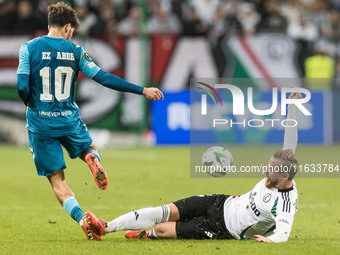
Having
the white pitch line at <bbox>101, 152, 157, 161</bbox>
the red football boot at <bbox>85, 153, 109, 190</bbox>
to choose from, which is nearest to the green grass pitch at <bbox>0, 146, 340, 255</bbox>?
the white pitch line at <bbox>101, 152, 157, 161</bbox>

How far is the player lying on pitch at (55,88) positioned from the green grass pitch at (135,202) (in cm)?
60

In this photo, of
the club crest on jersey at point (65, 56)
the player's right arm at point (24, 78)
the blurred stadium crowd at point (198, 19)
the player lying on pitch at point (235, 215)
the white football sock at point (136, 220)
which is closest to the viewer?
the player lying on pitch at point (235, 215)

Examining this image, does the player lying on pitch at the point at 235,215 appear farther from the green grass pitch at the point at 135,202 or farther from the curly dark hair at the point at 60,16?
the curly dark hair at the point at 60,16

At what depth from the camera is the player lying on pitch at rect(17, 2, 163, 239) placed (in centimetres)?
662

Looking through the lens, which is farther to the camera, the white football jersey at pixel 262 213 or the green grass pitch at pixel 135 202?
the green grass pitch at pixel 135 202

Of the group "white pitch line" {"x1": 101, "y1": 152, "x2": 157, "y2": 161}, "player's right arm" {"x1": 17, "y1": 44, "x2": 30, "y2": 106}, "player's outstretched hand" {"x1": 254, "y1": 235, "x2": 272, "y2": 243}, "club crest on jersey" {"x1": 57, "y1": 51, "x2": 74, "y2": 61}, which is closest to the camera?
"player's outstretched hand" {"x1": 254, "y1": 235, "x2": 272, "y2": 243}

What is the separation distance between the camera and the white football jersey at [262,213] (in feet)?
20.1

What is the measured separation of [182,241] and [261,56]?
13.3 metres

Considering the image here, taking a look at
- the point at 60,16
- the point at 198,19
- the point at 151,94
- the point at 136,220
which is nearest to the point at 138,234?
the point at 136,220

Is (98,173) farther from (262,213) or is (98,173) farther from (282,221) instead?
(282,221)

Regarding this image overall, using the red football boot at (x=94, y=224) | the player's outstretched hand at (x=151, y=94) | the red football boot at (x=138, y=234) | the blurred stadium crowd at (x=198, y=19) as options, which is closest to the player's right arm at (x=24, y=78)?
the player's outstretched hand at (x=151, y=94)

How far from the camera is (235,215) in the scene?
643cm

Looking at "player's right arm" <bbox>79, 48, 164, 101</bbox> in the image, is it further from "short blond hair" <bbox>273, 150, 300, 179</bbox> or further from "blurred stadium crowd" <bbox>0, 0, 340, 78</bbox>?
"blurred stadium crowd" <bbox>0, 0, 340, 78</bbox>

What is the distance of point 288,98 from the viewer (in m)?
7.16
